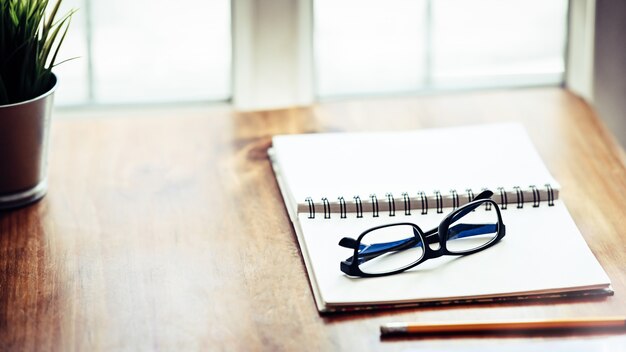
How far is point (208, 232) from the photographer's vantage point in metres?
1.38

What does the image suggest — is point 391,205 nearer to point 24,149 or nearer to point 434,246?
point 434,246

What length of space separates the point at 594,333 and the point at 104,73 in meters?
1.00

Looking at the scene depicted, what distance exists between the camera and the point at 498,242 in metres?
1.32

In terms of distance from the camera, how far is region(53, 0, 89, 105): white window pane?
1.78 meters

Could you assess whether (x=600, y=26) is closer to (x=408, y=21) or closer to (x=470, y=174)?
(x=408, y=21)

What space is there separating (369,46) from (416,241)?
655mm

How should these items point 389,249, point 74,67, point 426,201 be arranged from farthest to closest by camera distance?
point 74,67, point 426,201, point 389,249

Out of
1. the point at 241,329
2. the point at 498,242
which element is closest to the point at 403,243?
the point at 498,242

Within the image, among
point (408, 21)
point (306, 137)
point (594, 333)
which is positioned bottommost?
point (594, 333)

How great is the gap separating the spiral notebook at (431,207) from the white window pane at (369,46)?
1.03 ft

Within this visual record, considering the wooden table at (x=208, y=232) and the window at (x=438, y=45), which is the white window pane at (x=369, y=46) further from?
the wooden table at (x=208, y=232)

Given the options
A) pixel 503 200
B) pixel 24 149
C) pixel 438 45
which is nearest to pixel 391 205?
pixel 503 200

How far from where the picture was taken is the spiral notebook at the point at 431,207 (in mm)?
1221

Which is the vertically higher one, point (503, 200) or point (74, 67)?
point (74, 67)
